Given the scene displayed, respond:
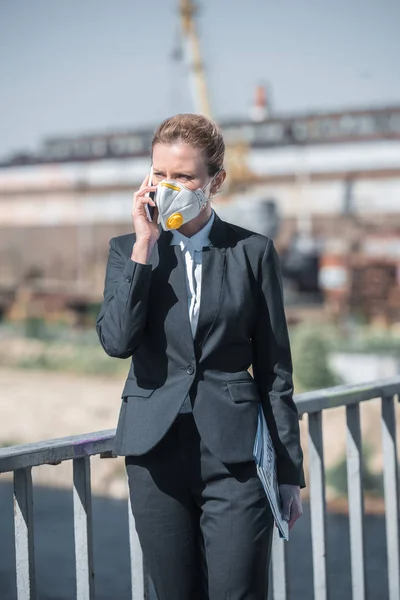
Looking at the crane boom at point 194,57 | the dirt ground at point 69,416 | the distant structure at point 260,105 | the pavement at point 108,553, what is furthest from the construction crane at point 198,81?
the pavement at point 108,553

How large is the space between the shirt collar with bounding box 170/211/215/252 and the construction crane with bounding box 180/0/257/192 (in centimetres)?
3993

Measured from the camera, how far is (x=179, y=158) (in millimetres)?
1937

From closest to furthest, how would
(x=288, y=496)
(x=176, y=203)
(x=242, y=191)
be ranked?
(x=176, y=203), (x=288, y=496), (x=242, y=191)

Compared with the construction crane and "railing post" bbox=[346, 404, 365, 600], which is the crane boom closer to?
the construction crane

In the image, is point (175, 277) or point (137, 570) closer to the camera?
point (175, 277)

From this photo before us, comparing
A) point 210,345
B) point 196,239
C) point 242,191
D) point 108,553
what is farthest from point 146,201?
point 242,191

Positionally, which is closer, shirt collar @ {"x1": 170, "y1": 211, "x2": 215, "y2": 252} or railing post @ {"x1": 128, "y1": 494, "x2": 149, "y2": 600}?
shirt collar @ {"x1": 170, "y1": 211, "x2": 215, "y2": 252}

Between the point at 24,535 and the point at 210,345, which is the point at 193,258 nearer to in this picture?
the point at 210,345

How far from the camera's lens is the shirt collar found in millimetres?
2047

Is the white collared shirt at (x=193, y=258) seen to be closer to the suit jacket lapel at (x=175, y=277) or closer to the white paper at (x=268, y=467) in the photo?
the suit jacket lapel at (x=175, y=277)

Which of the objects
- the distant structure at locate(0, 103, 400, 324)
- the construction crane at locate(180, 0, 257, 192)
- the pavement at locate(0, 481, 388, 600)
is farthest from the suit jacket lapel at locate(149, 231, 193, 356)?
the construction crane at locate(180, 0, 257, 192)

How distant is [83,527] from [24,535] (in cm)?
16

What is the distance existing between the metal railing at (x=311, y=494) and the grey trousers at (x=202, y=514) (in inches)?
6.4

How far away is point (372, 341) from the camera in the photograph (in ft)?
92.0
